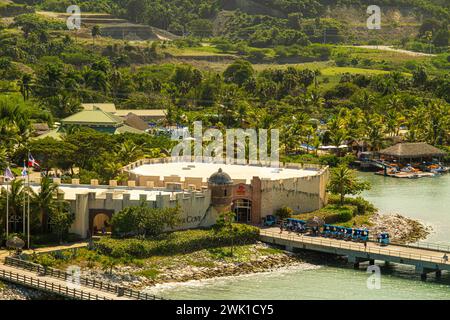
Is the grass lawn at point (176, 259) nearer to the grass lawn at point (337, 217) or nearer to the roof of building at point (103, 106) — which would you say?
the grass lawn at point (337, 217)

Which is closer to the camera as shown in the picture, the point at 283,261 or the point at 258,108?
the point at 283,261

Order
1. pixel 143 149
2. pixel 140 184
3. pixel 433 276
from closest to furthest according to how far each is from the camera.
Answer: pixel 433 276 → pixel 140 184 → pixel 143 149

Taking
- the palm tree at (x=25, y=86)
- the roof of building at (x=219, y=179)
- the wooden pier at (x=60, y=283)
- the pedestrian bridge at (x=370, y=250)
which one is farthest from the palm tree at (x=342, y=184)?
the palm tree at (x=25, y=86)

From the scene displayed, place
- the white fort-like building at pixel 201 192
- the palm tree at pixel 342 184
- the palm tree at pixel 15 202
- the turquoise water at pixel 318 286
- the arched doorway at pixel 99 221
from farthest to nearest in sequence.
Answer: the palm tree at pixel 342 184 < the white fort-like building at pixel 201 192 < the arched doorway at pixel 99 221 < the palm tree at pixel 15 202 < the turquoise water at pixel 318 286

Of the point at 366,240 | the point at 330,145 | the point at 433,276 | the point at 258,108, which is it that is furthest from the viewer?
the point at 258,108

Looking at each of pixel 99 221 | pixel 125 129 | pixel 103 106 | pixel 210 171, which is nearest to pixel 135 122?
pixel 103 106

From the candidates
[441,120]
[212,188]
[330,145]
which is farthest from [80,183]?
[441,120]
